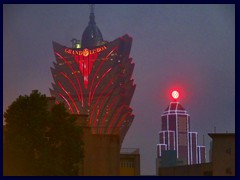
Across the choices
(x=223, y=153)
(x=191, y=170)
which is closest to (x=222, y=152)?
(x=223, y=153)

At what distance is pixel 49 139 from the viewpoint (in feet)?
198

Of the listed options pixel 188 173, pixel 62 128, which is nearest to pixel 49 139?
pixel 62 128

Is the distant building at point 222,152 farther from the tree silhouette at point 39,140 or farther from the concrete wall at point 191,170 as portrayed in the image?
the tree silhouette at point 39,140

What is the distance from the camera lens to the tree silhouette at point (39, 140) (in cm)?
5625

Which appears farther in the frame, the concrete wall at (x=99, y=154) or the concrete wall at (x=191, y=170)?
the concrete wall at (x=191, y=170)

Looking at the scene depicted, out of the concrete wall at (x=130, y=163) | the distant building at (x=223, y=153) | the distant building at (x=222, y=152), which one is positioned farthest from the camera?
the concrete wall at (x=130, y=163)

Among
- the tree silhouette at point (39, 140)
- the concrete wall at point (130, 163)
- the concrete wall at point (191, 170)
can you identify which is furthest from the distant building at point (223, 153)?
the tree silhouette at point (39, 140)

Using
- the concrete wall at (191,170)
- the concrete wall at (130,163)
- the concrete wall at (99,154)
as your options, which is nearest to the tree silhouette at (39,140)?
the concrete wall at (99,154)

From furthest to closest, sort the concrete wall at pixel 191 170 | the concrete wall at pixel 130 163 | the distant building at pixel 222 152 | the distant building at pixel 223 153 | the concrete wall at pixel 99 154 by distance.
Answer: the concrete wall at pixel 130 163 < the concrete wall at pixel 191 170 < the distant building at pixel 222 152 < the distant building at pixel 223 153 < the concrete wall at pixel 99 154

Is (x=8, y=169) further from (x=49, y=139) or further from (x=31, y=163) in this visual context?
(x=49, y=139)

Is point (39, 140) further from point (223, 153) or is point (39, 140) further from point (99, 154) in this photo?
point (223, 153)

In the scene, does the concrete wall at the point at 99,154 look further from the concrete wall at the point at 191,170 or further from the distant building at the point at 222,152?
the concrete wall at the point at 191,170

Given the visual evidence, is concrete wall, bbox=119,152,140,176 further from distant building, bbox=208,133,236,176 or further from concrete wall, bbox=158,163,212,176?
distant building, bbox=208,133,236,176

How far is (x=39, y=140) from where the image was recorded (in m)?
58.6
